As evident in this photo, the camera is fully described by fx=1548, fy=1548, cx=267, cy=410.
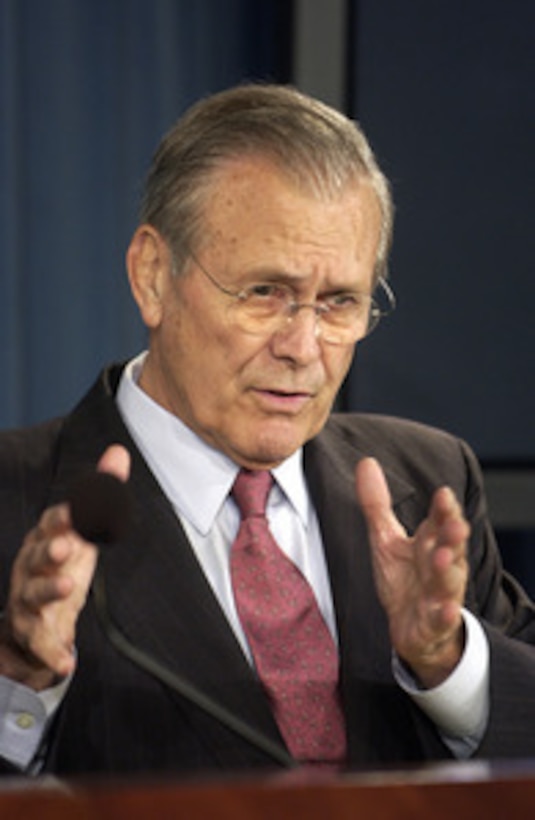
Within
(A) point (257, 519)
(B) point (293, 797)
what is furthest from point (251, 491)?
(B) point (293, 797)

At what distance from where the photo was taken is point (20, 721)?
1511 millimetres

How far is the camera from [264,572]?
177 cm

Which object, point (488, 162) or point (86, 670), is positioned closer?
point (86, 670)

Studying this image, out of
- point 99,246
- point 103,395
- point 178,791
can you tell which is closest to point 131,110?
point 99,246

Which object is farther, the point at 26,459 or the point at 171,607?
the point at 26,459

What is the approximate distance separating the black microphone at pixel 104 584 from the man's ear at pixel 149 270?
0.35 meters

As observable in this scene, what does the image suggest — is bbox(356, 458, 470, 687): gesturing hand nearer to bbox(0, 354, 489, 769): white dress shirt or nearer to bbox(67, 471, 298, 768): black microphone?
bbox(0, 354, 489, 769): white dress shirt

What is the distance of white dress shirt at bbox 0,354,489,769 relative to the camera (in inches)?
66.6

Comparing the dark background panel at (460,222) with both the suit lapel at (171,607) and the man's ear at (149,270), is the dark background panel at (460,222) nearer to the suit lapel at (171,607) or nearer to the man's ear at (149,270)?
the man's ear at (149,270)

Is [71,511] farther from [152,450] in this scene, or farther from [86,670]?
[152,450]

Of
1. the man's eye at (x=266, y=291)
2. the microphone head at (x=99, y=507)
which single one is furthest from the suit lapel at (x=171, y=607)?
the microphone head at (x=99, y=507)

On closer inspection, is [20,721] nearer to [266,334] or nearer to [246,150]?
[266,334]

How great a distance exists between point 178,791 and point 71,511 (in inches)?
20.8

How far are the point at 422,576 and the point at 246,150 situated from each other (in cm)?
54
